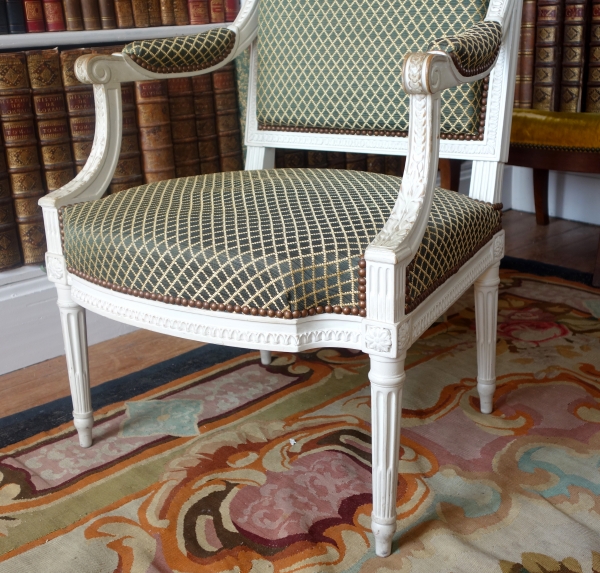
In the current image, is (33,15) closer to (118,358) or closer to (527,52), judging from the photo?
(118,358)

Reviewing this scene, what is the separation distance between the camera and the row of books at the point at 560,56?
7.60 feet

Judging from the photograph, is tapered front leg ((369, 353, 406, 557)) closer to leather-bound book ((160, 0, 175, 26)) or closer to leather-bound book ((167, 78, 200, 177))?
leather-bound book ((167, 78, 200, 177))

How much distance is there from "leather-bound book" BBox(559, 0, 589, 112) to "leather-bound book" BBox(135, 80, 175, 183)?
4.37 ft

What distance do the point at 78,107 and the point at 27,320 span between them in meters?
0.54

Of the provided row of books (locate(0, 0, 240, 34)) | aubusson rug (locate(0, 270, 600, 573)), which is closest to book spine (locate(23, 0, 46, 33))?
row of books (locate(0, 0, 240, 34))

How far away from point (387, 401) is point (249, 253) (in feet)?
0.91

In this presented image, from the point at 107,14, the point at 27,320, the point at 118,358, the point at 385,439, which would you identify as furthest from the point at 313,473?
the point at 107,14

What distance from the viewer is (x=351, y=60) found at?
1423 millimetres

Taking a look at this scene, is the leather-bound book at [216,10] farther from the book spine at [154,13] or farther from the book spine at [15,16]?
the book spine at [15,16]

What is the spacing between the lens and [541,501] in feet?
4.02

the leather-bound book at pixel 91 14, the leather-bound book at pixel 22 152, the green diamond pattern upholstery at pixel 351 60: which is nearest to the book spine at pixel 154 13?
the leather-bound book at pixel 91 14

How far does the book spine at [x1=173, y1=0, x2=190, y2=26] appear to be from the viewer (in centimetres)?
193

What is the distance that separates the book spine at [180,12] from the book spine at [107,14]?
171 mm

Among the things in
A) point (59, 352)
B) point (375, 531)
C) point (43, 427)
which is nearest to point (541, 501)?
point (375, 531)
